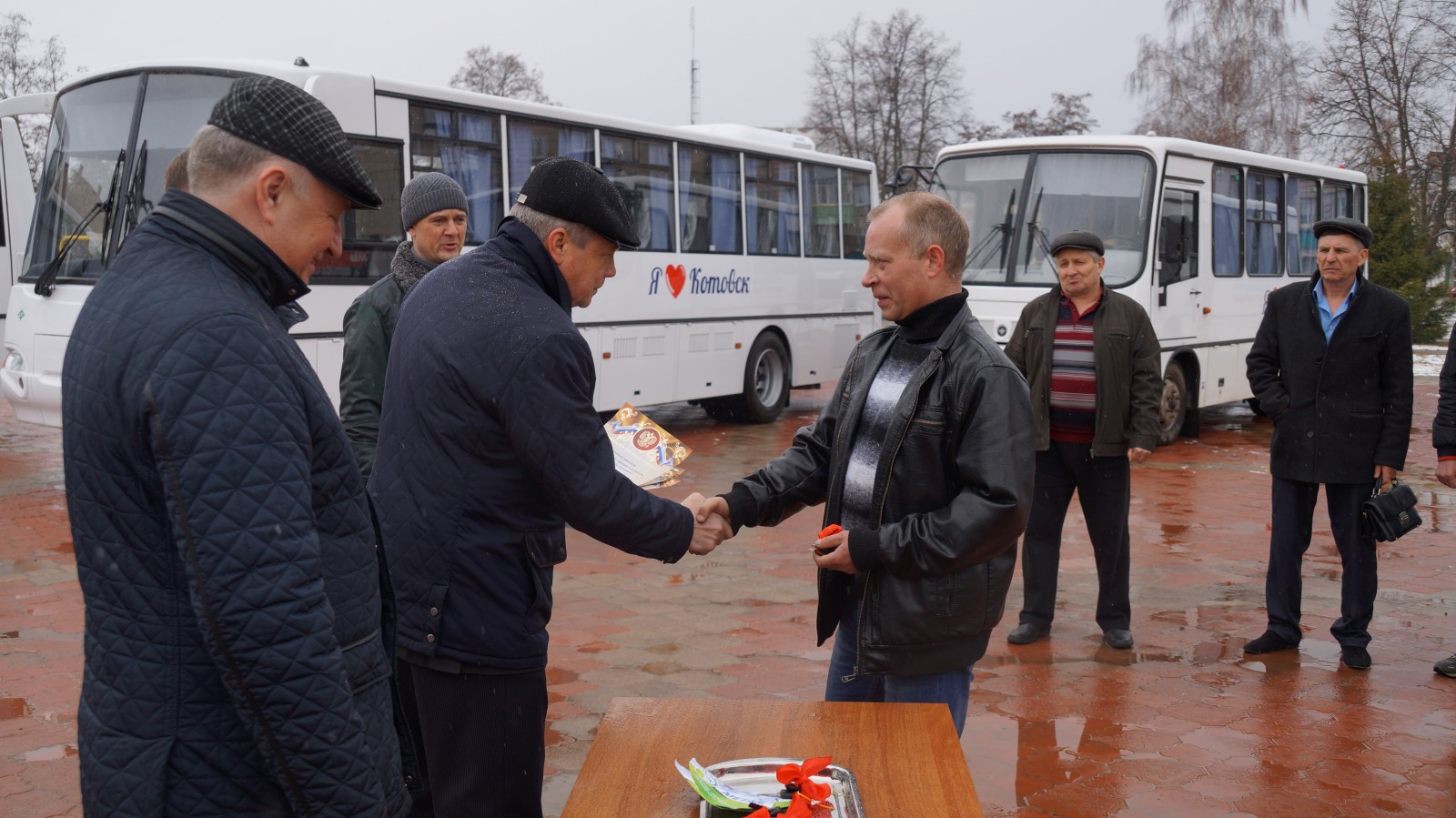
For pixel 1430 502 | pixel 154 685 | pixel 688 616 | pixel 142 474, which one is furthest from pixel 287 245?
pixel 1430 502

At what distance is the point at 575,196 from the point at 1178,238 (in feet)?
37.4

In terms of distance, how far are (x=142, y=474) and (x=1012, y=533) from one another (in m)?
2.00

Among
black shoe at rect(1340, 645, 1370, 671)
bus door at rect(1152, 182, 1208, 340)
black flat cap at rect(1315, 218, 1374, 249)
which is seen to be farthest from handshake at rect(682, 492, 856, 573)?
bus door at rect(1152, 182, 1208, 340)

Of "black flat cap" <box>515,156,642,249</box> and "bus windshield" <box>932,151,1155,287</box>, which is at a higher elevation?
"bus windshield" <box>932,151,1155,287</box>

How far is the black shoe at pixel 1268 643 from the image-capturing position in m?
6.04

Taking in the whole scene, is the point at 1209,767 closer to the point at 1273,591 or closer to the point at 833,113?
the point at 1273,591

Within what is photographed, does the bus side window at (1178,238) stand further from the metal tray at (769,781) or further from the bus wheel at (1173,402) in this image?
the metal tray at (769,781)

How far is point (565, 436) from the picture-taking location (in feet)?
8.99

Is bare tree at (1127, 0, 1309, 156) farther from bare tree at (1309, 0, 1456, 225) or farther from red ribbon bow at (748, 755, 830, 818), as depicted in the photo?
red ribbon bow at (748, 755, 830, 818)

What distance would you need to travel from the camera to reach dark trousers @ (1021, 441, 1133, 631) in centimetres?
616

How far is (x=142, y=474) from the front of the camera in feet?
6.10

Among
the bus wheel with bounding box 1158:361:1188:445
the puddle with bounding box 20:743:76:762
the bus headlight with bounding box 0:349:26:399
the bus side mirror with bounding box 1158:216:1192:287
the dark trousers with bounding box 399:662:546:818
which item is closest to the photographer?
the dark trousers with bounding box 399:662:546:818

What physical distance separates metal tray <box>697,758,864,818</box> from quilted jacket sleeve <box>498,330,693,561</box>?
652 millimetres

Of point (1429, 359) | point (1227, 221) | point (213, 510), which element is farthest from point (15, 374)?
point (1429, 359)
